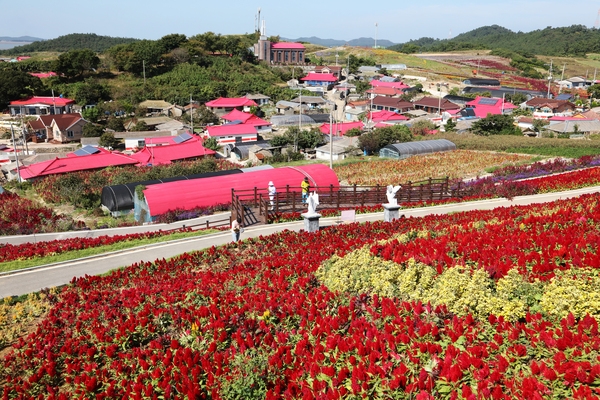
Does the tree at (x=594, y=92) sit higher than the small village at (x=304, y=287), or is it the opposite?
the tree at (x=594, y=92)

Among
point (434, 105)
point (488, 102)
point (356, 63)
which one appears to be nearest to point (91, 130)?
point (434, 105)

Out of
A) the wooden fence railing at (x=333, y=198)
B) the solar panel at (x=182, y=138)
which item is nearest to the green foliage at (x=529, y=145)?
the wooden fence railing at (x=333, y=198)

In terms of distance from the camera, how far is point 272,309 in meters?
10.0

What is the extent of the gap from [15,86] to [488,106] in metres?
85.1

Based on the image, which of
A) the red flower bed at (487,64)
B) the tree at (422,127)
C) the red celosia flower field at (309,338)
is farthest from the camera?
the red flower bed at (487,64)

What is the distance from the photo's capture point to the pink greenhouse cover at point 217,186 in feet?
90.0

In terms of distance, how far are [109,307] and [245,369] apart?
503 cm

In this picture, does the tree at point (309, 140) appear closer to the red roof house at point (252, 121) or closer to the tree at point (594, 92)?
the red roof house at point (252, 121)

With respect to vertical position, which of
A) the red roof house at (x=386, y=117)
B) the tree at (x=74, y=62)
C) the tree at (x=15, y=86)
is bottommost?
the red roof house at (x=386, y=117)

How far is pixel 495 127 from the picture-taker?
6228 cm

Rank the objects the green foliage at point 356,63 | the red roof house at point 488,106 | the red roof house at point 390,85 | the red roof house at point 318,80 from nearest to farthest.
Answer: the red roof house at point 488,106, the red roof house at point 390,85, the red roof house at point 318,80, the green foliage at point 356,63

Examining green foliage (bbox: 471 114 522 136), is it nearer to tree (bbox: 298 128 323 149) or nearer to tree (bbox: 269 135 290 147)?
tree (bbox: 298 128 323 149)

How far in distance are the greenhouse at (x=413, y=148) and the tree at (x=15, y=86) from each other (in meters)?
70.8

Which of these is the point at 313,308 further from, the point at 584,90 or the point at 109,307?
the point at 584,90
